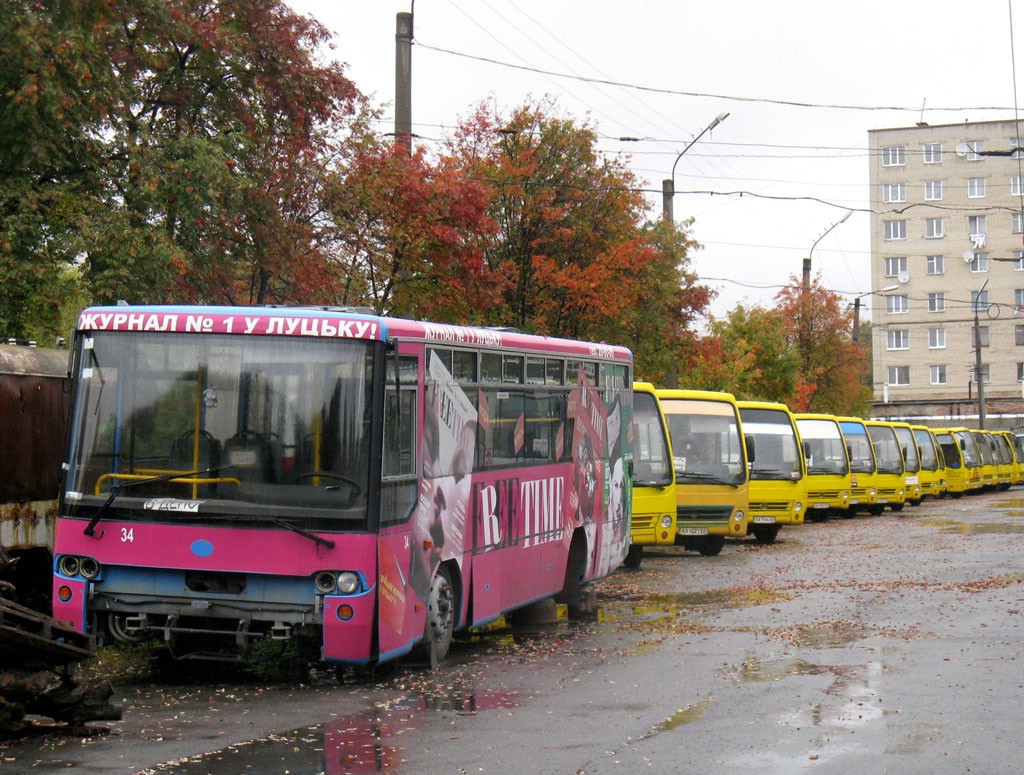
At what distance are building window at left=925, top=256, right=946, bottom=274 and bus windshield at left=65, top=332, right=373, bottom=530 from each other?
9316 centimetres

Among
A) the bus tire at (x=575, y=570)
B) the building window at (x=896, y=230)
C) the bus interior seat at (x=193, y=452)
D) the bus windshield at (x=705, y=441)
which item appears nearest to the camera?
the bus interior seat at (x=193, y=452)

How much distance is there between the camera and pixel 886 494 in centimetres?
4103

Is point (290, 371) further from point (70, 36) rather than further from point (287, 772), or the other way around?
point (70, 36)

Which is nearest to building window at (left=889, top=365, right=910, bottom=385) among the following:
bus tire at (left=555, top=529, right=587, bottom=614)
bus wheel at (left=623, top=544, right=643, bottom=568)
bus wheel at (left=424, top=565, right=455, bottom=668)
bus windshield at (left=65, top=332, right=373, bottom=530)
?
bus wheel at (left=623, top=544, right=643, bottom=568)

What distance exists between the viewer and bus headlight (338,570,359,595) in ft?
33.7

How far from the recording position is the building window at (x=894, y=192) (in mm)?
98750

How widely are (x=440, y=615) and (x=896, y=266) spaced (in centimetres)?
9229

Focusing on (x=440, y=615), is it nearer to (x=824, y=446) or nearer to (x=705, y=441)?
(x=705, y=441)

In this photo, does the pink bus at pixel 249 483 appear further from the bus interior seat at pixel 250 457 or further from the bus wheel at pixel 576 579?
the bus wheel at pixel 576 579

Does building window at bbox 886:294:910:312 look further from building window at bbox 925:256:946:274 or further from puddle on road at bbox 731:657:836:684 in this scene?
puddle on road at bbox 731:657:836:684

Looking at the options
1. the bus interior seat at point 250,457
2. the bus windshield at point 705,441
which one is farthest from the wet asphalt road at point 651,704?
the bus windshield at point 705,441

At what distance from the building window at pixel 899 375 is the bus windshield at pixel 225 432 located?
9353 cm

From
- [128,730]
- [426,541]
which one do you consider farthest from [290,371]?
[128,730]

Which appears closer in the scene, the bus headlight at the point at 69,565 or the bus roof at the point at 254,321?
the bus roof at the point at 254,321
